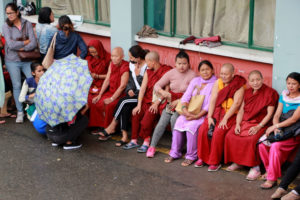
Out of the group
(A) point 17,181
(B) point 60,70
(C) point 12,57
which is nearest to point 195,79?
(B) point 60,70

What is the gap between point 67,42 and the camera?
31.8ft

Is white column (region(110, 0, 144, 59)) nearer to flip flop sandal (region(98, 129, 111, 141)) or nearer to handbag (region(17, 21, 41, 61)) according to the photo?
handbag (region(17, 21, 41, 61))

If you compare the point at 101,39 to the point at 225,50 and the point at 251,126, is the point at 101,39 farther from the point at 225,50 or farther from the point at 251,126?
the point at 251,126

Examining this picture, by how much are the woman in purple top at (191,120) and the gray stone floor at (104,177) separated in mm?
178

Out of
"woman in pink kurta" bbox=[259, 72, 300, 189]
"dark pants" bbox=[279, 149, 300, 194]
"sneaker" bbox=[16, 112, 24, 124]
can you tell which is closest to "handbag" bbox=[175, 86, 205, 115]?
"woman in pink kurta" bbox=[259, 72, 300, 189]

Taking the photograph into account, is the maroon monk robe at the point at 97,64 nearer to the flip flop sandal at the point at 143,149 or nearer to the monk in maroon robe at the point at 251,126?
the flip flop sandal at the point at 143,149

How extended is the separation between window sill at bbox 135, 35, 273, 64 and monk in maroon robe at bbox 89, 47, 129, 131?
0.74 meters

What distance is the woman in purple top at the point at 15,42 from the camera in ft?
30.7

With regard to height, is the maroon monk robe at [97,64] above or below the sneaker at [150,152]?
above

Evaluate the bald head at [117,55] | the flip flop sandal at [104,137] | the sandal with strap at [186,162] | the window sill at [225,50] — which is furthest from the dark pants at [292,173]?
the bald head at [117,55]

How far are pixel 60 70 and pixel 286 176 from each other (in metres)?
3.58

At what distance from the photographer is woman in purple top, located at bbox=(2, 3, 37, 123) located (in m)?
9.36

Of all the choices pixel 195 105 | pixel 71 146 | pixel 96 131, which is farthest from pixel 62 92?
pixel 195 105

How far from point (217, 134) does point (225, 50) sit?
5.25ft
